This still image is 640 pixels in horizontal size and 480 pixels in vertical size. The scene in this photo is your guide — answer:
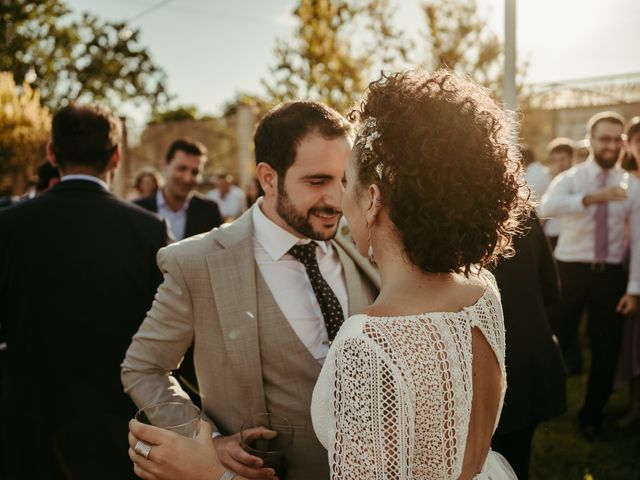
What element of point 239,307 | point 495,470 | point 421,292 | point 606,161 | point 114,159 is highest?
point 606,161

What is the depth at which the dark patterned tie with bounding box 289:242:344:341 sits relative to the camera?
2086 mm

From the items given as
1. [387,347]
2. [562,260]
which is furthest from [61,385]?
[562,260]

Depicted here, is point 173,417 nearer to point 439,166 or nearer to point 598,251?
point 439,166

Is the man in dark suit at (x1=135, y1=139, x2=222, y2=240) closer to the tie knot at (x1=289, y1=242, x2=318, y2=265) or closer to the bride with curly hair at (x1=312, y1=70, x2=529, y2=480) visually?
the tie knot at (x1=289, y1=242, x2=318, y2=265)

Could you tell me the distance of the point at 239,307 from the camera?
1.97 metres

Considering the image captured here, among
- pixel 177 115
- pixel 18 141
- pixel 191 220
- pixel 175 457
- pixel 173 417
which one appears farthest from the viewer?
pixel 177 115

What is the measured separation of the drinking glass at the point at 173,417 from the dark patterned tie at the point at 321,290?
2.07 ft

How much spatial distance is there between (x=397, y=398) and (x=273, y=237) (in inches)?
44.0

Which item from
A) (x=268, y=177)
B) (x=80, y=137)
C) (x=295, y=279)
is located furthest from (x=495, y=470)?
(x=80, y=137)

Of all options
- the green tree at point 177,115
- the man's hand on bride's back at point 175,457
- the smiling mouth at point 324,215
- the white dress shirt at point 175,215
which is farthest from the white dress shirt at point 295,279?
the green tree at point 177,115

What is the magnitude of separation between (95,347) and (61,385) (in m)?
0.22

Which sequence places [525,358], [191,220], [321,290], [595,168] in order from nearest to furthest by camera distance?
[321,290] < [525,358] < [595,168] < [191,220]

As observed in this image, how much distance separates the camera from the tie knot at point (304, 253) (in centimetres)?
224

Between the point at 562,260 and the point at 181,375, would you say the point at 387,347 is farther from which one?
the point at 562,260
